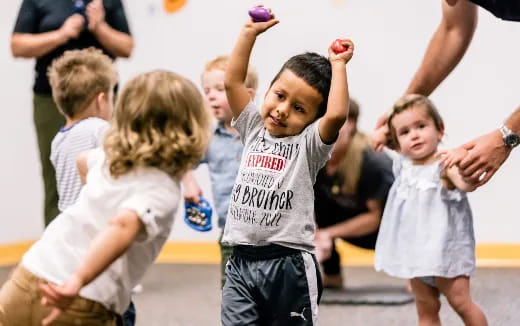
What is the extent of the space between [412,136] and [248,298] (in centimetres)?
93

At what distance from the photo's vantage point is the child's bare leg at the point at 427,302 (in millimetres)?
2936

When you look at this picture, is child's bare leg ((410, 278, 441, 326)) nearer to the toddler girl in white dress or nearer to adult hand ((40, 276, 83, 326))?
the toddler girl in white dress

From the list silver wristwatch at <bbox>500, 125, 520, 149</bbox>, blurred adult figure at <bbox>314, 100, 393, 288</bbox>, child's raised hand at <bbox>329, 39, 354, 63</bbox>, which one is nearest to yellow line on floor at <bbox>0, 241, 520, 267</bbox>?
blurred adult figure at <bbox>314, 100, 393, 288</bbox>

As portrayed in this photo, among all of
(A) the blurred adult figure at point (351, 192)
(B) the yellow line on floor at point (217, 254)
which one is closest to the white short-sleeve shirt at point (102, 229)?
(A) the blurred adult figure at point (351, 192)

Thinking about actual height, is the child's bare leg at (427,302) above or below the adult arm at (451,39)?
below

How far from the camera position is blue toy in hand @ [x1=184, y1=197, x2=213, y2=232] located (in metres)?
2.83

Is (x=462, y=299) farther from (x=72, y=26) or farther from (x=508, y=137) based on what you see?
(x=72, y=26)

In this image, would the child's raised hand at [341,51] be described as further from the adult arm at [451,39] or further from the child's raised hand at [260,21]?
the adult arm at [451,39]

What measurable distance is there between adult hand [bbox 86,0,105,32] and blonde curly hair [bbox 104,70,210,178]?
1801 mm

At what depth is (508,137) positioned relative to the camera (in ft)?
7.18

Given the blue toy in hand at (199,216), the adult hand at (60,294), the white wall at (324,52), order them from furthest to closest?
the white wall at (324,52)
the blue toy in hand at (199,216)
the adult hand at (60,294)

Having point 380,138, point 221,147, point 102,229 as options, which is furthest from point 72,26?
point 102,229

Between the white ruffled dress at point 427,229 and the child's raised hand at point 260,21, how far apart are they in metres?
0.93

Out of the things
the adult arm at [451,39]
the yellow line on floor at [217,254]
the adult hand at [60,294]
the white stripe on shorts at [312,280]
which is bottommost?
the yellow line on floor at [217,254]
